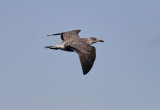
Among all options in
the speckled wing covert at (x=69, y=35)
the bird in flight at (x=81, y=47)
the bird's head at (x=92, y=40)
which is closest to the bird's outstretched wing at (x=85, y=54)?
the bird in flight at (x=81, y=47)

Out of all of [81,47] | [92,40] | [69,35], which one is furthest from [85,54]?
[69,35]

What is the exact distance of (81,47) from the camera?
29.3 m

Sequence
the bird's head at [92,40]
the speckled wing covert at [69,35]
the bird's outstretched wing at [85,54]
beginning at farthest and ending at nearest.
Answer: the speckled wing covert at [69,35] < the bird's head at [92,40] < the bird's outstretched wing at [85,54]

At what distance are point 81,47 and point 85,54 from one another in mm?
1668

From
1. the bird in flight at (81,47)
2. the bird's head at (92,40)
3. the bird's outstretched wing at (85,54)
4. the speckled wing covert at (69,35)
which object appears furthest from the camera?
the speckled wing covert at (69,35)

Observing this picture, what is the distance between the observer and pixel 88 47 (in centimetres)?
2920

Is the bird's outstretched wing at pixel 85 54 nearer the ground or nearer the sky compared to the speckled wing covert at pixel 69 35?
nearer the ground

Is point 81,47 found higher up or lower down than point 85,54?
higher up

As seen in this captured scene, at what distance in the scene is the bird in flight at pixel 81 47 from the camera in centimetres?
2653

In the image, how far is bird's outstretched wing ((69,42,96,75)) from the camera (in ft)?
85.6

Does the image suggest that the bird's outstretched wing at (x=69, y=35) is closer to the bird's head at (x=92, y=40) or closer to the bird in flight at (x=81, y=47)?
the bird in flight at (x=81, y=47)

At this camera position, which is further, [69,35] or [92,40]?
[69,35]

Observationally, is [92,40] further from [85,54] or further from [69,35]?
[85,54]

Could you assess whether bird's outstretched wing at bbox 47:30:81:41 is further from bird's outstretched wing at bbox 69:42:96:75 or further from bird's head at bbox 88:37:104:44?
bird's outstretched wing at bbox 69:42:96:75
